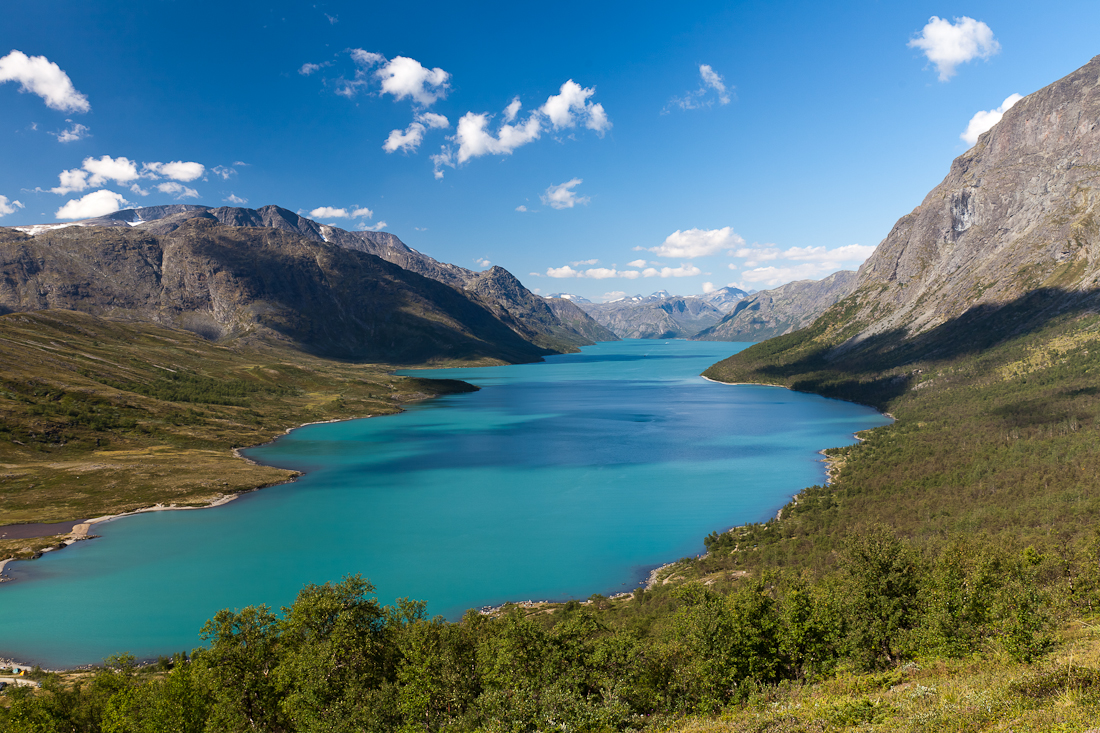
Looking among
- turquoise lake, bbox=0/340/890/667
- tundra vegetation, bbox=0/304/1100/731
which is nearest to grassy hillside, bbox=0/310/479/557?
turquoise lake, bbox=0/340/890/667

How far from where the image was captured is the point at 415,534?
296 ft

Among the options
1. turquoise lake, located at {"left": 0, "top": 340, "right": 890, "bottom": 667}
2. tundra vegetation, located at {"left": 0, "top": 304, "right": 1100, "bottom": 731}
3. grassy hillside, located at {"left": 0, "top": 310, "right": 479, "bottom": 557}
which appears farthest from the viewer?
grassy hillside, located at {"left": 0, "top": 310, "right": 479, "bottom": 557}

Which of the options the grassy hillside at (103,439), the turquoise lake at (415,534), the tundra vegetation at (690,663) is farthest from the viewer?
the grassy hillside at (103,439)

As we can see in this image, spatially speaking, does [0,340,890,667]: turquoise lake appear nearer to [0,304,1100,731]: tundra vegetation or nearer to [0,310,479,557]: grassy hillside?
[0,310,479,557]: grassy hillside

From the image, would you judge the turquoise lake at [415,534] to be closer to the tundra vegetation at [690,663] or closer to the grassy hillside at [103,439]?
the grassy hillside at [103,439]

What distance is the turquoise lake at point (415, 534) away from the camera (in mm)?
65750

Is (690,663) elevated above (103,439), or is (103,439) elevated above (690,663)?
(103,439)

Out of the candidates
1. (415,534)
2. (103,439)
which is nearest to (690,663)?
(415,534)

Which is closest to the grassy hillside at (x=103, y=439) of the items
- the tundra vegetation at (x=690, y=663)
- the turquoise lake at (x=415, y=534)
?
the turquoise lake at (x=415, y=534)

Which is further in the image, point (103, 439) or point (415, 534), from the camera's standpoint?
point (103, 439)

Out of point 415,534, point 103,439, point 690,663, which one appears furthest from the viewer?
point 103,439

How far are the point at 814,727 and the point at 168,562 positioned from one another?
9142cm

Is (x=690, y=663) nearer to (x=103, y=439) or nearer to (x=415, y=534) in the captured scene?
(x=415, y=534)

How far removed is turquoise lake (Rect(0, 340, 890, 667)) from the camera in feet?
216
